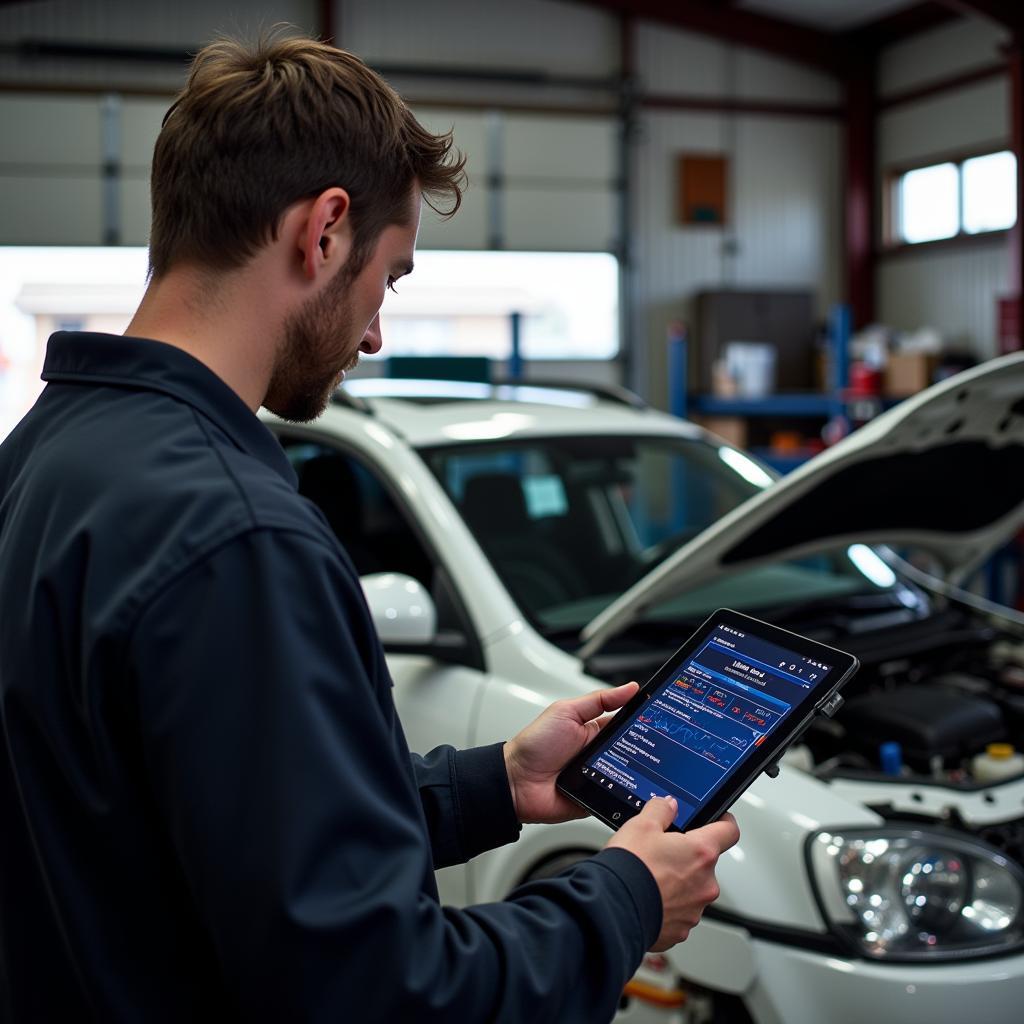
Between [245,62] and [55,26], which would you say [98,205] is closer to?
[55,26]

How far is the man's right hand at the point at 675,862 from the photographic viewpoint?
1030mm

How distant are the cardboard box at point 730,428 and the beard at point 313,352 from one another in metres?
8.80

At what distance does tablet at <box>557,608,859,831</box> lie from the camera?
121cm

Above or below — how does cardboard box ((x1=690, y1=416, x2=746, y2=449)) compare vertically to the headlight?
above

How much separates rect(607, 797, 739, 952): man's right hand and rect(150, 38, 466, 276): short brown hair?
0.56m

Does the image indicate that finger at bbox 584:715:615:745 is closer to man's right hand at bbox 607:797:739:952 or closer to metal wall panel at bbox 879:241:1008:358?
man's right hand at bbox 607:797:739:952

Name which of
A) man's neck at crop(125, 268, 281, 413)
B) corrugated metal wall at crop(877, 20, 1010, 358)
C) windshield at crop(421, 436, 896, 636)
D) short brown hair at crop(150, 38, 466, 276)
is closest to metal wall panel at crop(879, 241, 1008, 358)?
corrugated metal wall at crop(877, 20, 1010, 358)

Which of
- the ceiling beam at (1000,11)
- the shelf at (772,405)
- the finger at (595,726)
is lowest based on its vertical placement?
the finger at (595,726)

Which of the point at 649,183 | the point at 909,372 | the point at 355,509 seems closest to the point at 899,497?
the point at 355,509

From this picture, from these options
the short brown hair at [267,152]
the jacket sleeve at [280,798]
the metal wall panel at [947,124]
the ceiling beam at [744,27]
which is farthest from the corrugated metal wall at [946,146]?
the jacket sleeve at [280,798]

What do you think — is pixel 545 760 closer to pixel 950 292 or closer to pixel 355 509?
pixel 355 509

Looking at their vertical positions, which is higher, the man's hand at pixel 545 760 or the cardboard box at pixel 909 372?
the cardboard box at pixel 909 372

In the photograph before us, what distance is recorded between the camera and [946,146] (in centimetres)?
1122

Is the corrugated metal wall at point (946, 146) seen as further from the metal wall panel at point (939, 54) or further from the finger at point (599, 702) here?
the finger at point (599, 702)
